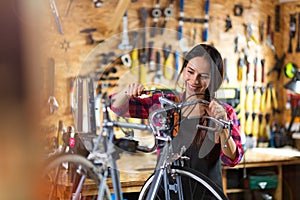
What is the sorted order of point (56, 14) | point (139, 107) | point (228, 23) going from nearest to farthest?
point (56, 14), point (139, 107), point (228, 23)

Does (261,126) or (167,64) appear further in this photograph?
(261,126)

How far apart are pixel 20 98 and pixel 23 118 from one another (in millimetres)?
13

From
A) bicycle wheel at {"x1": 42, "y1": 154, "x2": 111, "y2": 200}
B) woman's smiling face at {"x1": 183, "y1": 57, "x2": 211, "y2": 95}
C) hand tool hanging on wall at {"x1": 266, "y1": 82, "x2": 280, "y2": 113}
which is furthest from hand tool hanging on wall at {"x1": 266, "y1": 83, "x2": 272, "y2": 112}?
bicycle wheel at {"x1": 42, "y1": 154, "x2": 111, "y2": 200}

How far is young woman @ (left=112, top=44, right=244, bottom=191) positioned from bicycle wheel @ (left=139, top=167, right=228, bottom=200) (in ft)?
0.04

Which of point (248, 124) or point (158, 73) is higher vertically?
point (158, 73)

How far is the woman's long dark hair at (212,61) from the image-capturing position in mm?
822

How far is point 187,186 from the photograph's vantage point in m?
0.82

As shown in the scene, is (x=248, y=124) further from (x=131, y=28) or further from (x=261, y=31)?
(x=131, y=28)

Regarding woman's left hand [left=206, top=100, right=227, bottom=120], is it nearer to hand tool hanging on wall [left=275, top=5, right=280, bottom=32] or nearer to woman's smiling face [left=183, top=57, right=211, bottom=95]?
woman's smiling face [left=183, top=57, right=211, bottom=95]

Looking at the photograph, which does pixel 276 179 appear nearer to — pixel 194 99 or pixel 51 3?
pixel 194 99

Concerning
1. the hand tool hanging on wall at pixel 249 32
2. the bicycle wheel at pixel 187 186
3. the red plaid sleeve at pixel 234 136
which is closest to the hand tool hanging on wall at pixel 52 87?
the bicycle wheel at pixel 187 186

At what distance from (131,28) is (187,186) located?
302 mm

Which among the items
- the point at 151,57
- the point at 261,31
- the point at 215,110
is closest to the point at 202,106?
the point at 215,110

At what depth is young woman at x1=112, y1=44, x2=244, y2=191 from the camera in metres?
0.78
